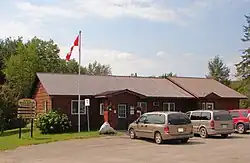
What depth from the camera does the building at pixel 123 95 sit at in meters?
35.9

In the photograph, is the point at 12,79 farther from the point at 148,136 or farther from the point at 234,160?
the point at 234,160

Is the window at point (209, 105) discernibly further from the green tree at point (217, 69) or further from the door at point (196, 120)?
the green tree at point (217, 69)

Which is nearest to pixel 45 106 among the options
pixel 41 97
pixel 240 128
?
pixel 41 97

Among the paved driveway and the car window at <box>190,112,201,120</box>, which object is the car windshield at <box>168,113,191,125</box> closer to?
Result: the paved driveway

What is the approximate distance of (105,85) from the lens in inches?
1593

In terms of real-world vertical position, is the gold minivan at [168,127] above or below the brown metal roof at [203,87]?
below

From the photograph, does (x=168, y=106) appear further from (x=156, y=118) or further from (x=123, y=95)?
(x=156, y=118)

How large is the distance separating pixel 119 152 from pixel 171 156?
9.59ft

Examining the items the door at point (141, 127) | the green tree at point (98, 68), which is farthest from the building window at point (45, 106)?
the green tree at point (98, 68)

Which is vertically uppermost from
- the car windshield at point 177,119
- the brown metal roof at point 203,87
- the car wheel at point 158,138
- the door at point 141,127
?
the brown metal roof at point 203,87

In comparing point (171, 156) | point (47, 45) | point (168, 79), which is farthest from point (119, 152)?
point (47, 45)

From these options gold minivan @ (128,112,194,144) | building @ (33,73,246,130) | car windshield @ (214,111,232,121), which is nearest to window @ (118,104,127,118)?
building @ (33,73,246,130)

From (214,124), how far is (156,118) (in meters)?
4.35

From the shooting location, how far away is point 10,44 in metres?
77.1
